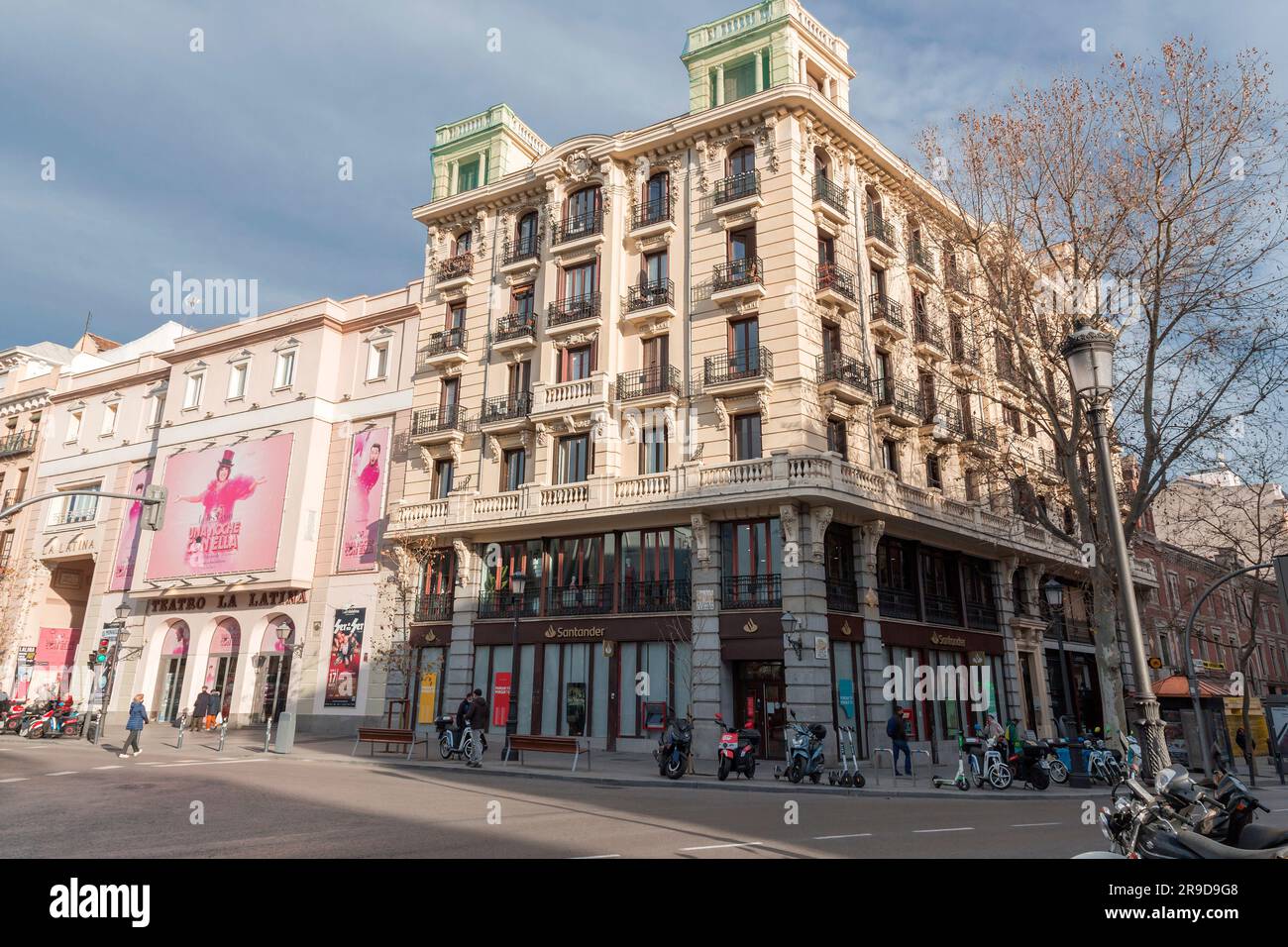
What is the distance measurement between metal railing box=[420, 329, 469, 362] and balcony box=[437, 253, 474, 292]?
1.92 meters

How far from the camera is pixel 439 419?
1220 inches

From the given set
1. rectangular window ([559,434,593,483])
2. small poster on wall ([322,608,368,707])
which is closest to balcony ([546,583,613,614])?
rectangular window ([559,434,593,483])

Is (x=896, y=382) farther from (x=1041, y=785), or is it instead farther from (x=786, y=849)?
(x=786, y=849)

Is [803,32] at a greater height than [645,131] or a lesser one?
greater

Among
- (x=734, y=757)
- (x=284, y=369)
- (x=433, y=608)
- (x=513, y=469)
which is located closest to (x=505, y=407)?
(x=513, y=469)

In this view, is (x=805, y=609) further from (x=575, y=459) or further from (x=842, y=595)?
(x=575, y=459)

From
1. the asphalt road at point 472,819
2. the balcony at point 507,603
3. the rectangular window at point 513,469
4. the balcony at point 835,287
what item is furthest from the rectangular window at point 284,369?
the balcony at point 835,287

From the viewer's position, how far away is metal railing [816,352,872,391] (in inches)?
971

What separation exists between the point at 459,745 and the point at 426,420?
14.3 metres

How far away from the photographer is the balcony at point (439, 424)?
98.0 feet

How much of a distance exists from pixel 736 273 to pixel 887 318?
565cm
